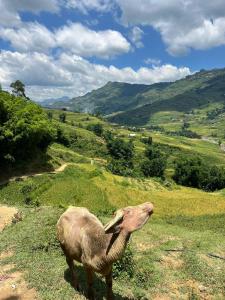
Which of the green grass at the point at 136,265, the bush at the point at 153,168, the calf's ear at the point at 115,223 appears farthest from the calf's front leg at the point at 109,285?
the bush at the point at 153,168

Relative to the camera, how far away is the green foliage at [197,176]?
4338 inches

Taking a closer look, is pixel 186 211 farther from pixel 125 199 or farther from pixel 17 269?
pixel 17 269

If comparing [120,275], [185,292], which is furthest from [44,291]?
[185,292]

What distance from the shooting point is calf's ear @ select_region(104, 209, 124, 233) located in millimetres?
13203

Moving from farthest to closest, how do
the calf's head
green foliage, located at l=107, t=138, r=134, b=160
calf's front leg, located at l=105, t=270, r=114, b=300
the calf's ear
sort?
green foliage, located at l=107, t=138, r=134, b=160 < calf's front leg, located at l=105, t=270, r=114, b=300 < the calf's ear < the calf's head

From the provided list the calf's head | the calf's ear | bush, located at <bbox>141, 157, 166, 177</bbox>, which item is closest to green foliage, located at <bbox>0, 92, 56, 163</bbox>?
the calf's ear

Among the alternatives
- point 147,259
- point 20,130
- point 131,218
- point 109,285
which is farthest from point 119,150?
point 131,218

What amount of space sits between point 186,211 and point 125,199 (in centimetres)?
812

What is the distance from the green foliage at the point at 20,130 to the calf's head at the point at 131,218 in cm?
4588

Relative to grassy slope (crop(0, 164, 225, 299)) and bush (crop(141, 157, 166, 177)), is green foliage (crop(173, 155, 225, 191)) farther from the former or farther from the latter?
grassy slope (crop(0, 164, 225, 299))

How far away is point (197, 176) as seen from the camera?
110 m

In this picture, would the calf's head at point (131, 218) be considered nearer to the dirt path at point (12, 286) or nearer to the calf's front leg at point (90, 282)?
the calf's front leg at point (90, 282)

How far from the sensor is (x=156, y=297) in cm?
1956

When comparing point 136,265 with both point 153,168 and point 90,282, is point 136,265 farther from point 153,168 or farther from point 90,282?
point 153,168
